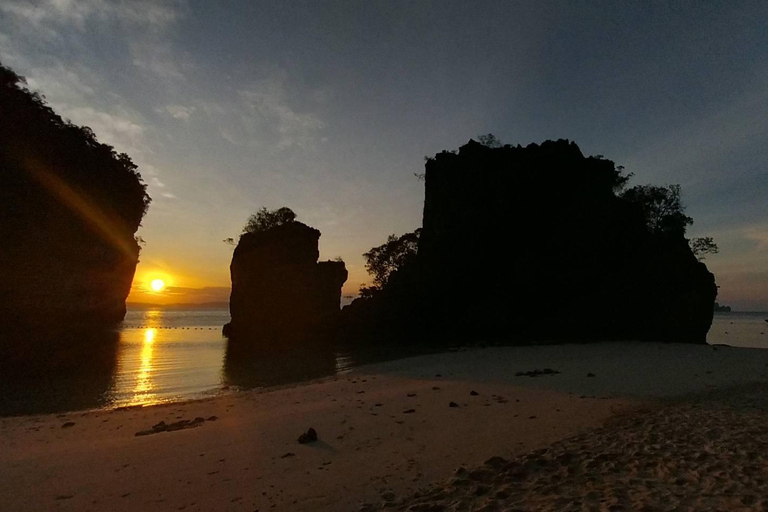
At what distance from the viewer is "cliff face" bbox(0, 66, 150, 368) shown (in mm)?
35906

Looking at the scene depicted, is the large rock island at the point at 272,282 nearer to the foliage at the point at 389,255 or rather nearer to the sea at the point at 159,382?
the foliage at the point at 389,255

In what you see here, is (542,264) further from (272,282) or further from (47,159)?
(47,159)

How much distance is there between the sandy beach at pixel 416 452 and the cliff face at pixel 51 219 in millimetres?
24406

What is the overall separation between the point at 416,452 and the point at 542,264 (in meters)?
31.1

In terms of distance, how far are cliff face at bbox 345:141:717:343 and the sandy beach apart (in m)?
21.6

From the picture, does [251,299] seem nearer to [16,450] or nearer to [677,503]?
[16,450]

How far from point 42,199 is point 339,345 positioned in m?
32.2

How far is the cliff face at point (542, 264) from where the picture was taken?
1251 inches

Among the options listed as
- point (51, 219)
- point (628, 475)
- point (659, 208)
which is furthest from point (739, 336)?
point (51, 219)

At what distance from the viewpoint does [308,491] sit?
5.06 m

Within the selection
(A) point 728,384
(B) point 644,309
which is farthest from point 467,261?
(A) point 728,384

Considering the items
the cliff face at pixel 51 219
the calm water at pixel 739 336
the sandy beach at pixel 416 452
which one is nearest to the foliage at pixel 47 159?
the cliff face at pixel 51 219

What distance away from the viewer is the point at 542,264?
34.4 metres

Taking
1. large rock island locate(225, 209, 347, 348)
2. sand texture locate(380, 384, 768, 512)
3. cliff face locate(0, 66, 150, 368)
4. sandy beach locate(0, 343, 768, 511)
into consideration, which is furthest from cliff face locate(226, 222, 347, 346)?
sand texture locate(380, 384, 768, 512)
